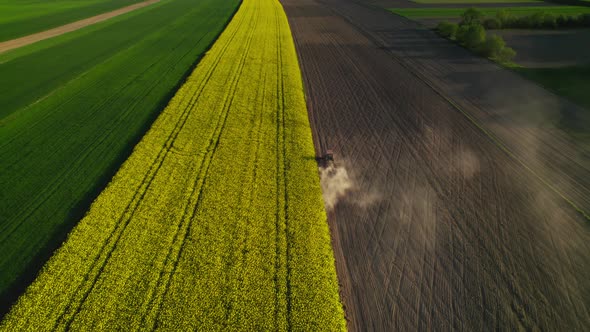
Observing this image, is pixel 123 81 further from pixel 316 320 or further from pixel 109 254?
pixel 316 320

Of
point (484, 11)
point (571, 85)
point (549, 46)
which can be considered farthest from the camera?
point (484, 11)

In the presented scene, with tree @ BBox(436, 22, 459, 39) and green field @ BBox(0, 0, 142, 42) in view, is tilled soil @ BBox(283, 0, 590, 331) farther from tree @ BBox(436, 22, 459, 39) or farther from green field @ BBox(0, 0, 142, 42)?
green field @ BBox(0, 0, 142, 42)

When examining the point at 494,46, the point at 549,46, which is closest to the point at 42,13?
the point at 494,46

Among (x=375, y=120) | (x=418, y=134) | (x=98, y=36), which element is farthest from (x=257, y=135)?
(x=98, y=36)

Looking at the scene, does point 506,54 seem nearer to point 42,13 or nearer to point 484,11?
point 484,11

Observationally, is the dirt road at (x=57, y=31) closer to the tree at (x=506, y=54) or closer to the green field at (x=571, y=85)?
the green field at (x=571, y=85)

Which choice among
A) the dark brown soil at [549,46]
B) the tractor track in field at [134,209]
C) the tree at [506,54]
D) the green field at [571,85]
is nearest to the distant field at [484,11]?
the dark brown soil at [549,46]
